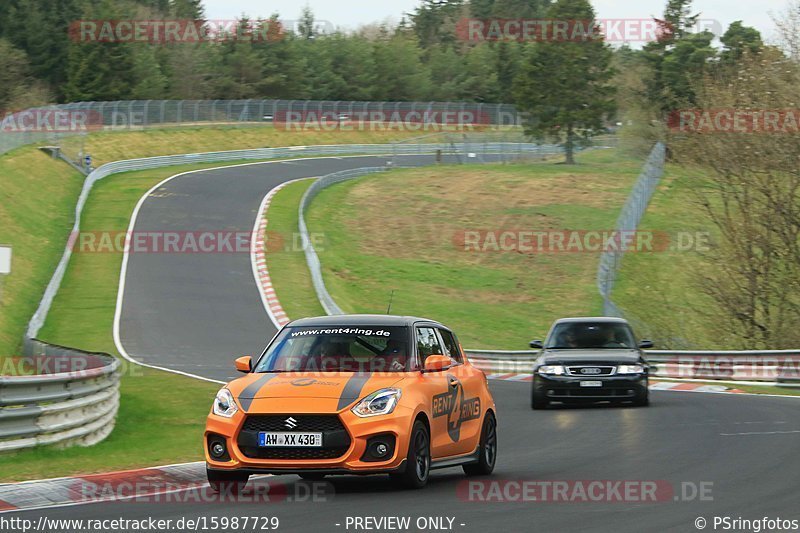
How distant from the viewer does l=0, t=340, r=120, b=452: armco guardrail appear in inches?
502

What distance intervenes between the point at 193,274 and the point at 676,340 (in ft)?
53.8

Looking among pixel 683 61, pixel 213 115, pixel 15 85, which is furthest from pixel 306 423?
pixel 15 85

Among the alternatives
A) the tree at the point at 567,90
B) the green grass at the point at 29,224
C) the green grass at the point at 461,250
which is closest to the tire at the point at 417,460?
the green grass at the point at 29,224

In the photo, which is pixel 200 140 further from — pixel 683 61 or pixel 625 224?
pixel 625 224

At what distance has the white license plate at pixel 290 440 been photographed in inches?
410

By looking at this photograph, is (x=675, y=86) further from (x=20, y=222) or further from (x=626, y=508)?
(x=626, y=508)

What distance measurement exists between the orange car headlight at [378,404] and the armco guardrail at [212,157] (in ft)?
73.0

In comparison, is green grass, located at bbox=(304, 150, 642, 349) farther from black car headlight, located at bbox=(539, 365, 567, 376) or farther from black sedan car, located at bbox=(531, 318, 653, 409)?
black car headlight, located at bbox=(539, 365, 567, 376)

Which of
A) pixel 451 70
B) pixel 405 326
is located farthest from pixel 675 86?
pixel 405 326

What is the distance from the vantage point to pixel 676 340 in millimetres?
36844

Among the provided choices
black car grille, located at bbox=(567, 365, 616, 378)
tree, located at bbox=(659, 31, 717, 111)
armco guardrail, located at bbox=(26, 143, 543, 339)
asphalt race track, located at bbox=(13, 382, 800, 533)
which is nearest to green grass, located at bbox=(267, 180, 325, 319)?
armco guardrail, located at bbox=(26, 143, 543, 339)

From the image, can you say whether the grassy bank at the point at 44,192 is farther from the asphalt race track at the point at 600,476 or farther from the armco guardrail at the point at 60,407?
the asphalt race track at the point at 600,476

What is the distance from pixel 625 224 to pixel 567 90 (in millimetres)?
40545

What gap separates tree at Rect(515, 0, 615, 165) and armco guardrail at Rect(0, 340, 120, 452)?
69319 millimetres
